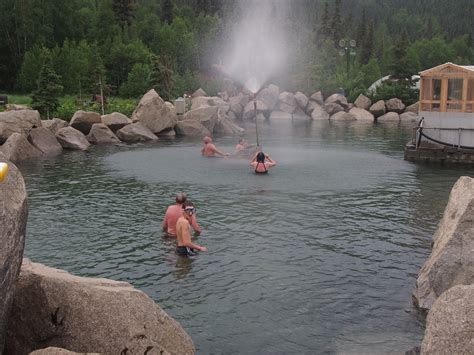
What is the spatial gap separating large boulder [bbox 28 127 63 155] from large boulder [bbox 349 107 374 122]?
46434 millimetres

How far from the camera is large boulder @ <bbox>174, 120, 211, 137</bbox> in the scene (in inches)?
2002

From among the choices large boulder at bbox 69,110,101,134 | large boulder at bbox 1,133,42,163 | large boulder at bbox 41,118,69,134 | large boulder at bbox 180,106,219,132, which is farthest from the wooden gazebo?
large boulder at bbox 41,118,69,134

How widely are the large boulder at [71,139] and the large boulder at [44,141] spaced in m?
0.65

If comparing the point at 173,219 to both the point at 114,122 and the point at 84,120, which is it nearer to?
the point at 84,120

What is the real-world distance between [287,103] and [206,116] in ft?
102

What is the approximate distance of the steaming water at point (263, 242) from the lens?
12219mm

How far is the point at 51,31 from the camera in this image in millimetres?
91188

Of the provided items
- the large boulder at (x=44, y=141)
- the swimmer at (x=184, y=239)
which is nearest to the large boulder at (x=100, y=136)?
the large boulder at (x=44, y=141)

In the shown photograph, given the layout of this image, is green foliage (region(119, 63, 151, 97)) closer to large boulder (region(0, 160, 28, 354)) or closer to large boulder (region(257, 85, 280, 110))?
large boulder (region(257, 85, 280, 110))

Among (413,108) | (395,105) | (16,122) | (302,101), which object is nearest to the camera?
(16,122)

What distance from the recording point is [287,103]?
82688 millimetres

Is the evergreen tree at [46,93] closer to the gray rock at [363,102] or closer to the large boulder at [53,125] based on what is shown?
the large boulder at [53,125]

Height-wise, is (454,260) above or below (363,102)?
below

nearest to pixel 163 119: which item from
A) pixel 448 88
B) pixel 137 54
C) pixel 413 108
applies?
pixel 448 88
